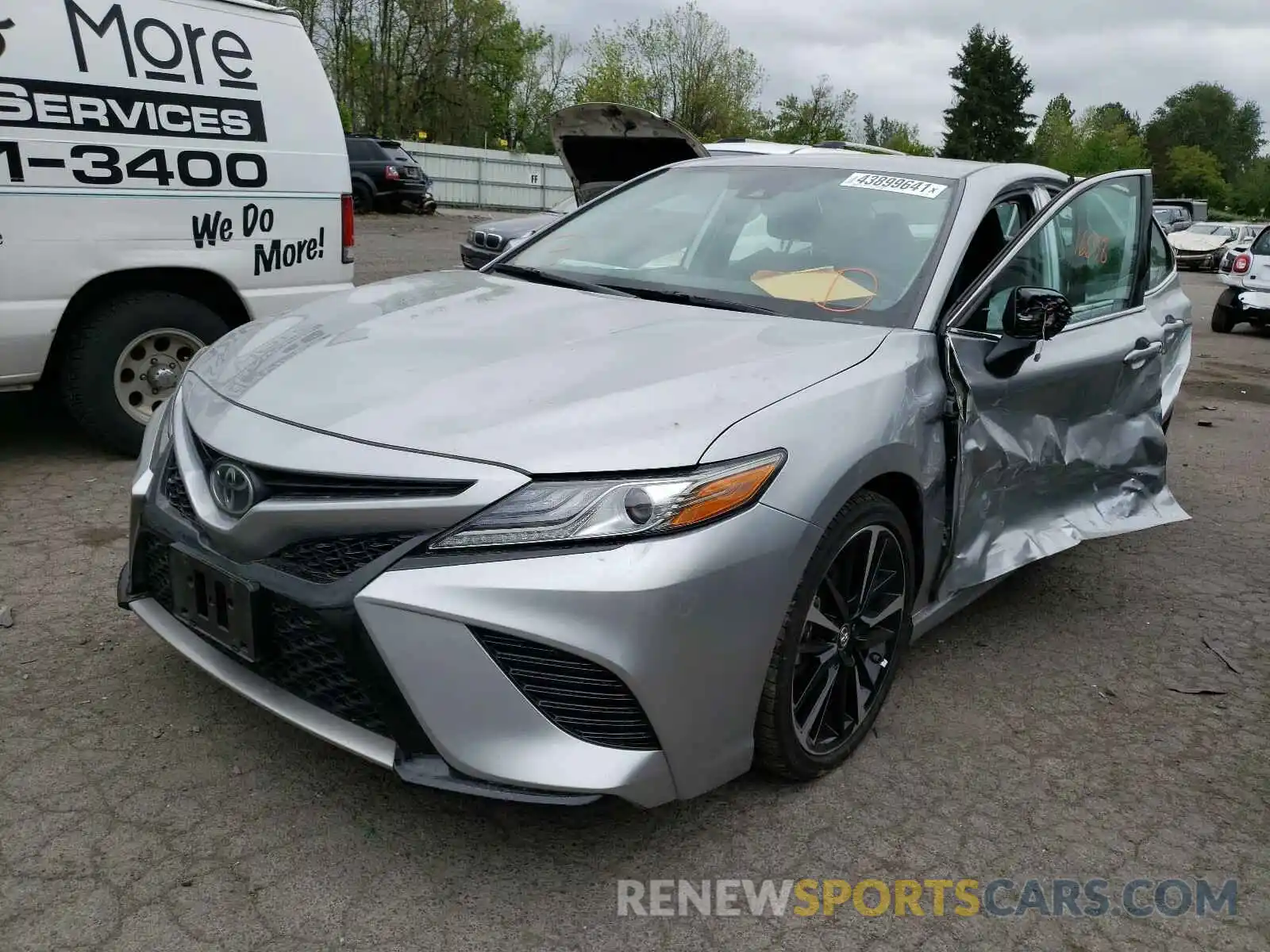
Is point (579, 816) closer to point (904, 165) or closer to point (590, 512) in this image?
point (590, 512)

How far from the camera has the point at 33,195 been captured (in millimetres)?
4203

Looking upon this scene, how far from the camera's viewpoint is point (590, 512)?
2.11 m

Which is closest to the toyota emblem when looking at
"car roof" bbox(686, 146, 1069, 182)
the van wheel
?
"car roof" bbox(686, 146, 1069, 182)

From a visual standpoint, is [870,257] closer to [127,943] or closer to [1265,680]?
[1265,680]

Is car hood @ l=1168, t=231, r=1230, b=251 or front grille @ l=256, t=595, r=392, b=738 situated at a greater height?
front grille @ l=256, t=595, r=392, b=738

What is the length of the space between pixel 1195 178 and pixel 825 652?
84948 mm

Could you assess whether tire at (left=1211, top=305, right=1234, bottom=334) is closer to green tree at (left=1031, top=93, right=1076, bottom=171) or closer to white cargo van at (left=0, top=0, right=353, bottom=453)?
white cargo van at (left=0, top=0, right=353, bottom=453)

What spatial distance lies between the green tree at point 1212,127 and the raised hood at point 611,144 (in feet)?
308

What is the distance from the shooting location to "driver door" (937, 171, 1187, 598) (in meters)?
3.14

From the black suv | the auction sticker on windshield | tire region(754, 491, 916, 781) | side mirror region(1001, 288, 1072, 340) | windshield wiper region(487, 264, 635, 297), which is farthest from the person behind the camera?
the black suv

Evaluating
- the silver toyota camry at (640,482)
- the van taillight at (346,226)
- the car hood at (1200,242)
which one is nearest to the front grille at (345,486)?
the silver toyota camry at (640,482)

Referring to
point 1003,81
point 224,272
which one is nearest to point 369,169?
point 224,272

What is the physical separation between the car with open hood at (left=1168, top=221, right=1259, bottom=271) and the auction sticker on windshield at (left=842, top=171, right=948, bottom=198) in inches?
1045

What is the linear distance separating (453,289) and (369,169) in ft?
67.0
